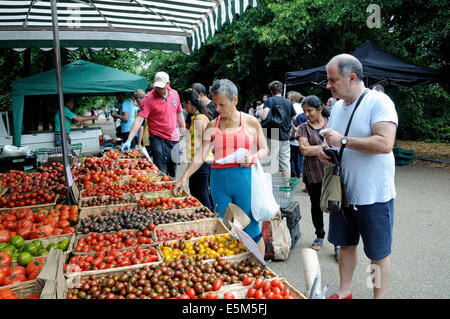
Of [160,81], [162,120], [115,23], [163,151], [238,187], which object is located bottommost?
[238,187]

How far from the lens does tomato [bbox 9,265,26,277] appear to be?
2396 millimetres

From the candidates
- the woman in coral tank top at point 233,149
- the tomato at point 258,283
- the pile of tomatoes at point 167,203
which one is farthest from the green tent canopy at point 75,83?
the tomato at point 258,283

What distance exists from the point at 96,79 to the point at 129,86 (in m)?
1.03

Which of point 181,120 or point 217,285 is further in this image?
point 181,120

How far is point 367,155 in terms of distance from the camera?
8.21 feet

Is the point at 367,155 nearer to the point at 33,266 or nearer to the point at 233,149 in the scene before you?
the point at 233,149

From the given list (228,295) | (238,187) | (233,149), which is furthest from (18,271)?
(233,149)

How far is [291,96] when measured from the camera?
859 cm

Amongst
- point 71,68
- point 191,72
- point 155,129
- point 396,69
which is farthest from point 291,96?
point 191,72

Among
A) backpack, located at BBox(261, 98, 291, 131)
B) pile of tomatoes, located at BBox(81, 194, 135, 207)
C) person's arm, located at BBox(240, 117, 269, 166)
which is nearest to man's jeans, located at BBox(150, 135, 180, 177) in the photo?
pile of tomatoes, located at BBox(81, 194, 135, 207)

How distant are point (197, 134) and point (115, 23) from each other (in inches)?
147

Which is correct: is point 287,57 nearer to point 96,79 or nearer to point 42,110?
point 96,79

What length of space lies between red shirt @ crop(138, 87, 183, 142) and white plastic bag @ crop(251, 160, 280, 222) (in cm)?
285

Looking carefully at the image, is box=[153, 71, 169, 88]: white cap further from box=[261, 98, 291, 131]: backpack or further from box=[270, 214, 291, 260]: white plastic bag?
box=[270, 214, 291, 260]: white plastic bag
